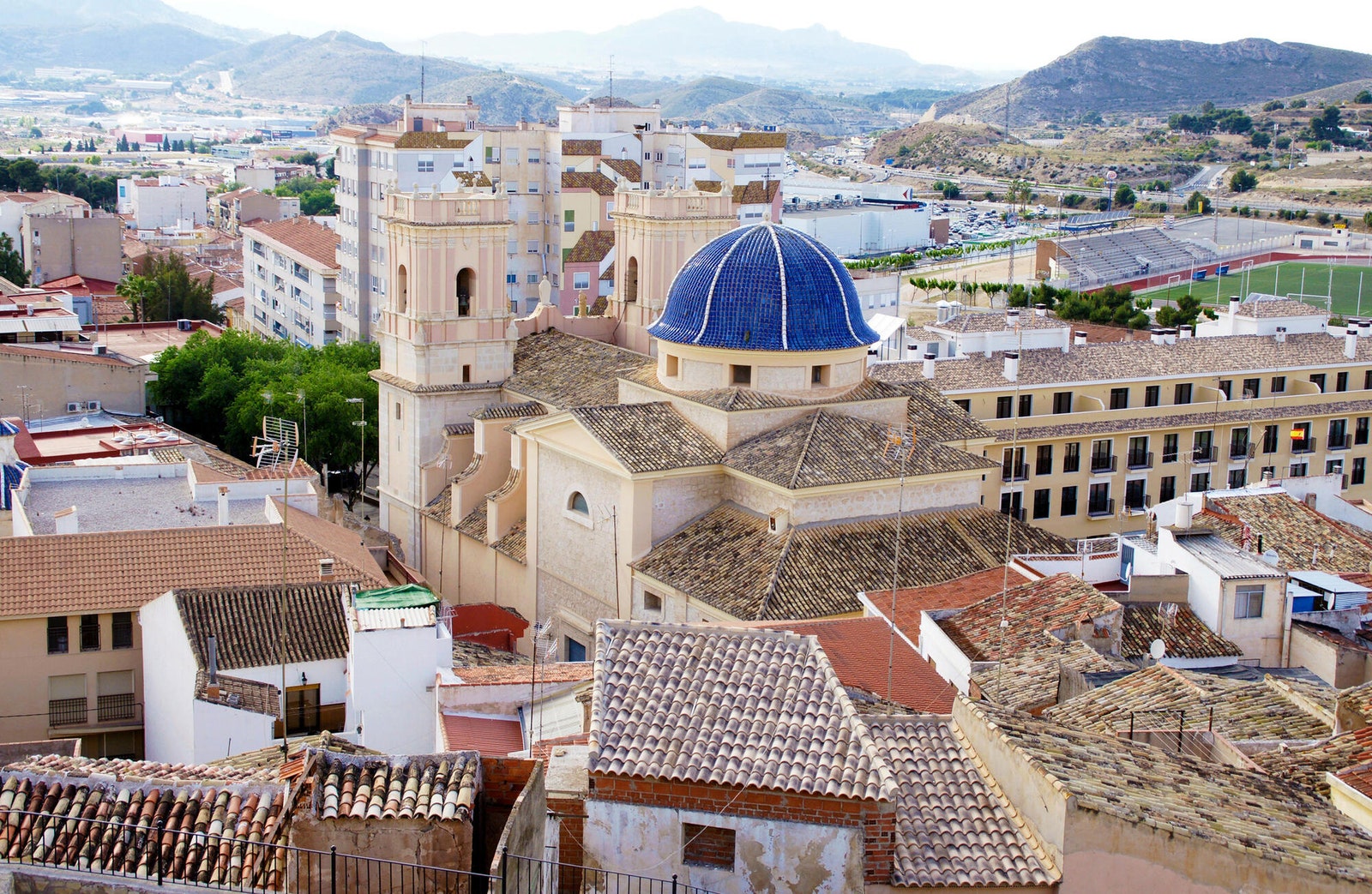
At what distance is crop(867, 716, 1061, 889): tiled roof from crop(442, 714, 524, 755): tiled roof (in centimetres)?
483

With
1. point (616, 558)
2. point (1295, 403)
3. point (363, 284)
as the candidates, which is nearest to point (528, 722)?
point (616, 558)

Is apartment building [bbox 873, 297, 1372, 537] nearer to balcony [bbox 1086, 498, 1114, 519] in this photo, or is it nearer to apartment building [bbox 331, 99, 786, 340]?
balcony [bbox 1086, 498, 1114, 519]

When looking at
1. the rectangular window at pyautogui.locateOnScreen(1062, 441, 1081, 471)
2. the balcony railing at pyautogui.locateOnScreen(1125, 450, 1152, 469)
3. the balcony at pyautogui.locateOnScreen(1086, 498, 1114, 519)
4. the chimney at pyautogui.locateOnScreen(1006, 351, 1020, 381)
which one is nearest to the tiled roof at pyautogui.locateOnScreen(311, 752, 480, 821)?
the chimney at pyautogui.locateOnScreen(1006, 351, 1020, 381)

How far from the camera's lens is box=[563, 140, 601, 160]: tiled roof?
6825 centimetres

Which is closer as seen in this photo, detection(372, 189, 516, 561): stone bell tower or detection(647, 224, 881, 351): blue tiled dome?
detection(647, 224, 881, 351): blue tiled dome

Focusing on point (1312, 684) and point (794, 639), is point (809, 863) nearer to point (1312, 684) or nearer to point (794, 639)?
point (794, 639)

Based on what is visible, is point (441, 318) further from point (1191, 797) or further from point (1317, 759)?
point (1191, 797)

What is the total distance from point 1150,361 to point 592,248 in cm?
3016

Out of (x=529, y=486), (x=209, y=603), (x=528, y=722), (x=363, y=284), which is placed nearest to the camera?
(x=528, y=722)

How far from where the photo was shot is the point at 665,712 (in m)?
11.1

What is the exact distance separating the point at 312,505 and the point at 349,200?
141 feet

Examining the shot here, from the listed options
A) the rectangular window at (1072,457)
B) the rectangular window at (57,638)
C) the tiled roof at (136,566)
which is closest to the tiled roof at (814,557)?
the tiled roof at (136,566)

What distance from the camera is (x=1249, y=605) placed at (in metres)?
20.3

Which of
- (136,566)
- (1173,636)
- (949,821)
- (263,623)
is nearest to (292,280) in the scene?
(136,566)
